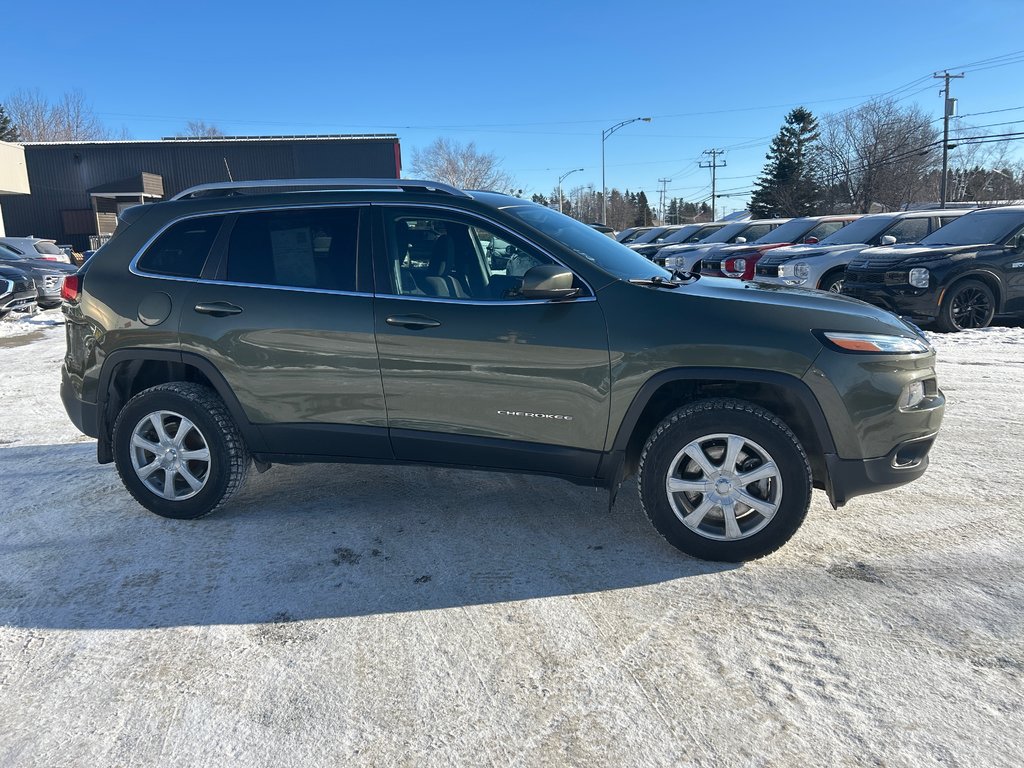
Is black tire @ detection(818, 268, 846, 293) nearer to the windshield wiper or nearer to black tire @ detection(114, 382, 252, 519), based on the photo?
the windshield wiper

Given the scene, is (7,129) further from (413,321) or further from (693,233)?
(413,321)

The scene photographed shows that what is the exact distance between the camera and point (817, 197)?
197ft

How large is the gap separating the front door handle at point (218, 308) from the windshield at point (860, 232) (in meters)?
11.7

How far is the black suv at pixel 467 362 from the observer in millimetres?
3355

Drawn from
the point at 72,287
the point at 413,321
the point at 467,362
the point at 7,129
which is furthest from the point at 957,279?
the point at 7,129

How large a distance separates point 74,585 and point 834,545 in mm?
3740

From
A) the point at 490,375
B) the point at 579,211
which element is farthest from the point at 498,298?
the point at 579,211

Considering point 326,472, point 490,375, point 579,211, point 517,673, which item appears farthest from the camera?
point 579,211

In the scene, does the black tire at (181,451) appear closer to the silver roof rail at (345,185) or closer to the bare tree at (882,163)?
the silver roof rail at (345,185)

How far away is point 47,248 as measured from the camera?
17609 millimetres

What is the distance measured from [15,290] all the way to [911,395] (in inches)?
598

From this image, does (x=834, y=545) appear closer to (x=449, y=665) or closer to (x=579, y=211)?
(x=449, y=665)

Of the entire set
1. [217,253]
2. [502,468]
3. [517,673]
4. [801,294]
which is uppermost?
[217,253]

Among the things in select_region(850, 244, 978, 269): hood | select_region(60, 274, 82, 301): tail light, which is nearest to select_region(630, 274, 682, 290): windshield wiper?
select_region(60, 274, 82, 301): tail light
